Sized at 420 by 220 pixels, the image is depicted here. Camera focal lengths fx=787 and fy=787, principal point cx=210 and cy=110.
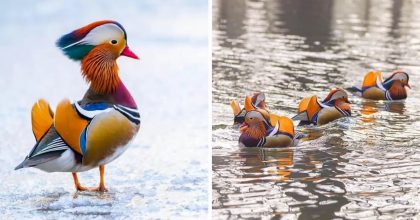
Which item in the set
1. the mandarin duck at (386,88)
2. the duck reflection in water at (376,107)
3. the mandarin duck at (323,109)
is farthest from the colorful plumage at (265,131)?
the mandarin duck at (386,88)

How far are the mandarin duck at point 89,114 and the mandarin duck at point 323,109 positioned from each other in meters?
1.95

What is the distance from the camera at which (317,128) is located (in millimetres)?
3934

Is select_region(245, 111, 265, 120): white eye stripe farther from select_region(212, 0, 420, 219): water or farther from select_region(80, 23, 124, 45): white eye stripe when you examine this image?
select_region(80, 23, 124, 45): white eye stripe

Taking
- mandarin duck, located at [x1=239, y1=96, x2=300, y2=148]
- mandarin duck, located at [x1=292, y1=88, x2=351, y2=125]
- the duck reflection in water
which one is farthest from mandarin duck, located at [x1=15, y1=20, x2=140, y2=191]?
the duck reflection in water

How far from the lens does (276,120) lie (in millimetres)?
3578

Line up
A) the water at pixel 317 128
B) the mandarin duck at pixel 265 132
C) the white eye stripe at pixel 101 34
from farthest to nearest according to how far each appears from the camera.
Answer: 1. the mandarin duck at pixel 265 132
2. the water at pixel 317 128
3. the white eye stripe at pixel 101 34

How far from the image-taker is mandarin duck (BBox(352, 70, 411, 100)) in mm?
4637

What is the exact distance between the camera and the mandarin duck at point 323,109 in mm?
3971

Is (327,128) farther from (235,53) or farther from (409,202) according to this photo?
(235,53)

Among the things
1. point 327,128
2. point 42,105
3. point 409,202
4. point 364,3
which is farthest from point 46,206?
point 364,3

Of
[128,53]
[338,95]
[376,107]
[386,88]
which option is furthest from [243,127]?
[128,53]

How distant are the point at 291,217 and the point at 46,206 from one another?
86cm

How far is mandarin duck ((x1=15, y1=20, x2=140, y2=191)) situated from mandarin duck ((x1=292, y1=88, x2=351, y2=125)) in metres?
1.95

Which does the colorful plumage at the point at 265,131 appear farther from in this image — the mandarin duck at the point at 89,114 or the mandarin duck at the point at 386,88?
the mandarin duck at the point at 89,114
